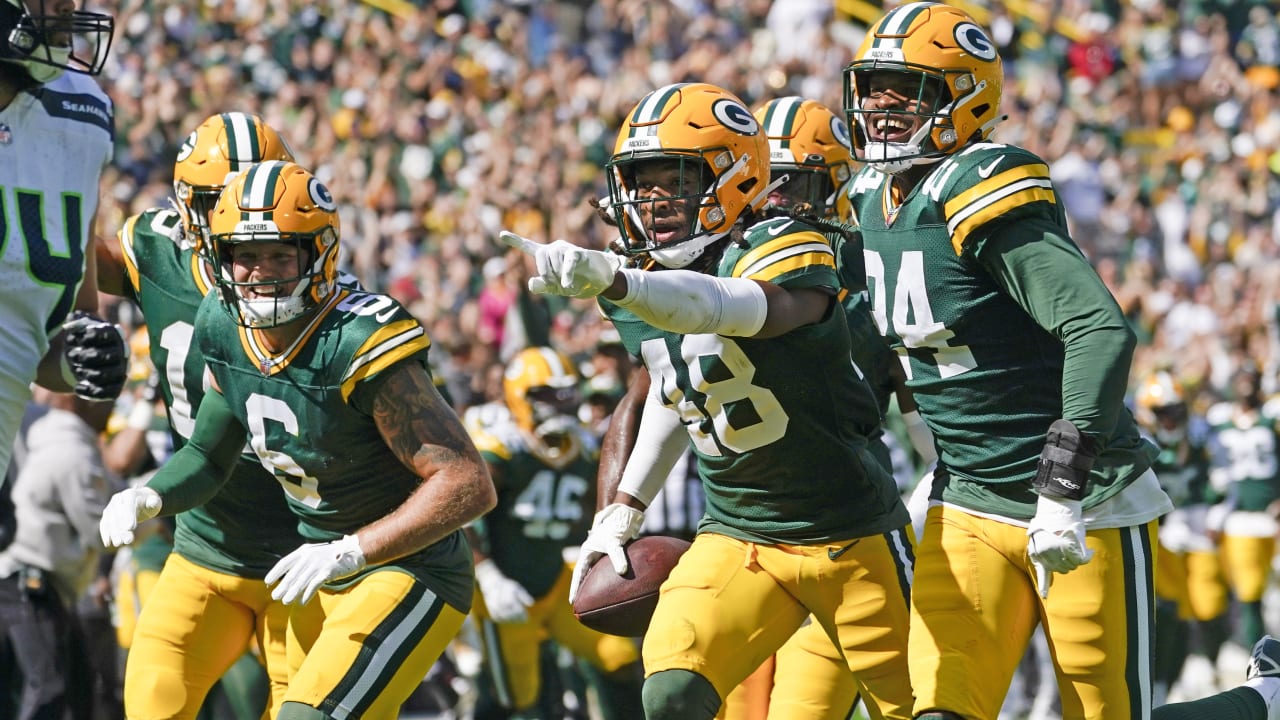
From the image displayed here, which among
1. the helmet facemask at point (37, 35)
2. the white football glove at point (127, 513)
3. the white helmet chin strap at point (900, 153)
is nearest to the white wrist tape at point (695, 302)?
the white helmet chin strap at point (900, 153)

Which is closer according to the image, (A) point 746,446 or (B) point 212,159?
(A) point 746,446

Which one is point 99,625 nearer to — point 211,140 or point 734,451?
point 211,140

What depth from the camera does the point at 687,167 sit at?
4086 mm

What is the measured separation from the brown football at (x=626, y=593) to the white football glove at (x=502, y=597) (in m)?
2.50

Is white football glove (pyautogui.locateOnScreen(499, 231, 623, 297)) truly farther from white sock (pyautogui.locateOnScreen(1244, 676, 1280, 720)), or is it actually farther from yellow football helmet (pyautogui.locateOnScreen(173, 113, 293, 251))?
white sock (pyautogui.locateOnScreen(1244, 676, 1280, 720))

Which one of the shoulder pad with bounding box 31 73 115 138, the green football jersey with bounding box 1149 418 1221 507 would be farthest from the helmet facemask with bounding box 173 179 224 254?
the green football jersey with bounding box 1149 418 1221 507

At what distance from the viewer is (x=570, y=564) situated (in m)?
7.52

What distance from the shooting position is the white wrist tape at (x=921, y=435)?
511cm

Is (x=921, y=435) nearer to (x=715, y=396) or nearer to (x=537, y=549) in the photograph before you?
(x=715, y=396)

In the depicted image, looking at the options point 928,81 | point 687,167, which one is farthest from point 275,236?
point 928,81

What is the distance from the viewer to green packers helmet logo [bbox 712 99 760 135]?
414 cm

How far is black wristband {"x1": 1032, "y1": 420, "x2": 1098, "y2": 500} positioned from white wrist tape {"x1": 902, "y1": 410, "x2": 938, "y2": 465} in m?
1.50

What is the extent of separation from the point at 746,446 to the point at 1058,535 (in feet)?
2.75

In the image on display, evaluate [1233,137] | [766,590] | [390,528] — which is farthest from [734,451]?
[1233,137]
